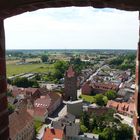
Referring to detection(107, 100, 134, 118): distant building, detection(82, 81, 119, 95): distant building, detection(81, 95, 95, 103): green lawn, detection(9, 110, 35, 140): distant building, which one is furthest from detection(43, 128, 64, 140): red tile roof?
detection(82, 81, 119, 95): distant building

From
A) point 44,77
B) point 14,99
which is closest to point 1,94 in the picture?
point 14,99

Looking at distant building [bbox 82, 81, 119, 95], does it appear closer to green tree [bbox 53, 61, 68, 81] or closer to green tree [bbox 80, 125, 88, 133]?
green tree [bbox 53, 61, 68, 81]

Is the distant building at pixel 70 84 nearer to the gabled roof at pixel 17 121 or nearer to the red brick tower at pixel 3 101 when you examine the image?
the gabled roof at pixel 17 121

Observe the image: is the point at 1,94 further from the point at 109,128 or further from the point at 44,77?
the point at 44,77

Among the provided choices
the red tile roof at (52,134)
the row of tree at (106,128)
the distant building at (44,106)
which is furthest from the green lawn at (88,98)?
the red tile roof at (52,134)

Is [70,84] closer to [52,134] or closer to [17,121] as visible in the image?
[17,121]

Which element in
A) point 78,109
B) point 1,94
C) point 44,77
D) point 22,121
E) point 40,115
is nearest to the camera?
point 1,94
